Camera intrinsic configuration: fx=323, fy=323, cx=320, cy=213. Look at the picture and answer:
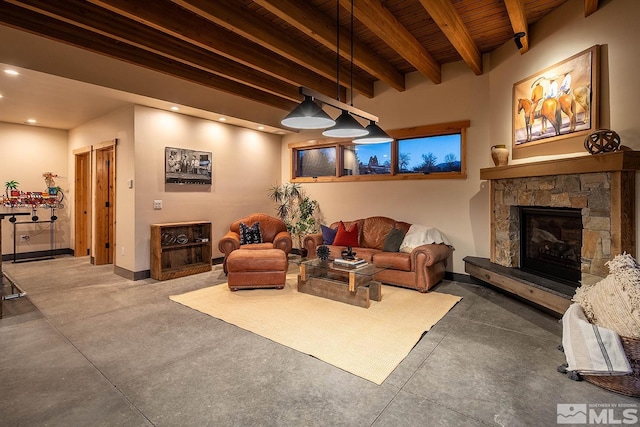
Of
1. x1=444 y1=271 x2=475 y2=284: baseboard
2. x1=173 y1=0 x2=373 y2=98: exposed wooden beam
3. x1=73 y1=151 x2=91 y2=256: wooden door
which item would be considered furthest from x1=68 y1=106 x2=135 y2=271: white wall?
x1=444 y1=271 x2=475 y2=284: baseboard

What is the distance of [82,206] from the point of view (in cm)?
680

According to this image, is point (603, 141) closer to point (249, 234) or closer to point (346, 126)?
point (346, 126)

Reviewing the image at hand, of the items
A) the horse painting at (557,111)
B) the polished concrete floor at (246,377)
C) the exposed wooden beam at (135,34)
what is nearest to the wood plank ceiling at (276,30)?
the exposed wooden beam at (135,34)

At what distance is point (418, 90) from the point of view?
5.46m

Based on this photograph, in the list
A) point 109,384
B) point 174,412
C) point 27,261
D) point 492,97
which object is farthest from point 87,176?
point 492,97

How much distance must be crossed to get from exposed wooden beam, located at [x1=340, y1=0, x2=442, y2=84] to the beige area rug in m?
3.10

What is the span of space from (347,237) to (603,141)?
11.2ft

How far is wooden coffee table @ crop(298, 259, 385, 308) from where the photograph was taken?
381cm

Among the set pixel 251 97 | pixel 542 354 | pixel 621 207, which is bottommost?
pixel 542 354

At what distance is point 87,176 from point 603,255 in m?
8.37

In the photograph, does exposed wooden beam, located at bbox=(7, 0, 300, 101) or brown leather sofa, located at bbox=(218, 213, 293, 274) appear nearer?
exposed wooden beam, located at bbox=(7, 0, 300, 101)

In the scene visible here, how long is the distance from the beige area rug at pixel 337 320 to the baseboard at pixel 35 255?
4.55m

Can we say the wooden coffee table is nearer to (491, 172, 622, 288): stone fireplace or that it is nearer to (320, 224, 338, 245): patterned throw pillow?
(320, 224, 338, 245): patterned throw pillow

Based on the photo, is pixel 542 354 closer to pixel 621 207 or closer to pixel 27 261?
pixel 621 207
